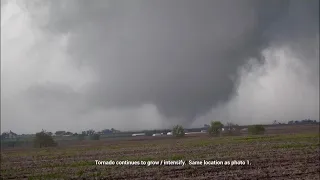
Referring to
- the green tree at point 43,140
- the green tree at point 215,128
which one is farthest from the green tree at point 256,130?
the green tree at point 43,140

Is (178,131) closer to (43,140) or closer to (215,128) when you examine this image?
(215,128)

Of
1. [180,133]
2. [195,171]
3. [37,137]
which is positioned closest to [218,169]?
[195,171]

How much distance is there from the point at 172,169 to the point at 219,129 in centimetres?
9145

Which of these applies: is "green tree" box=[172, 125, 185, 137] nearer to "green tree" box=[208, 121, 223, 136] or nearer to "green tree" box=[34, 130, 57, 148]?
"green tree" box=[208, 121, 223, 136]

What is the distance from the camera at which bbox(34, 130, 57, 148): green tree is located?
82325 mm

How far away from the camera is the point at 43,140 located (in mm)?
82500

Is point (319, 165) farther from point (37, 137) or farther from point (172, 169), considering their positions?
point (37, 137)

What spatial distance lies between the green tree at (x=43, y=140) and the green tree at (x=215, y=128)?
5242 centimetres

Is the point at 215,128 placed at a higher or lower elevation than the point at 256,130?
higher

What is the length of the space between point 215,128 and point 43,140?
5572 cm

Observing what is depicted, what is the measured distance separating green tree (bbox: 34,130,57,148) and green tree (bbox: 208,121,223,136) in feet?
172

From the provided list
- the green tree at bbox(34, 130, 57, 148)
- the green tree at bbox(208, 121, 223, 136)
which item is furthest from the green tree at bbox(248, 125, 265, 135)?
the green tree at bbox(34, 130, 57, 148)

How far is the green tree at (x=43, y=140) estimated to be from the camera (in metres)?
82.3

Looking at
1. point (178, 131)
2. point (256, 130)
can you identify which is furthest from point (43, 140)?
point (256, 130)
